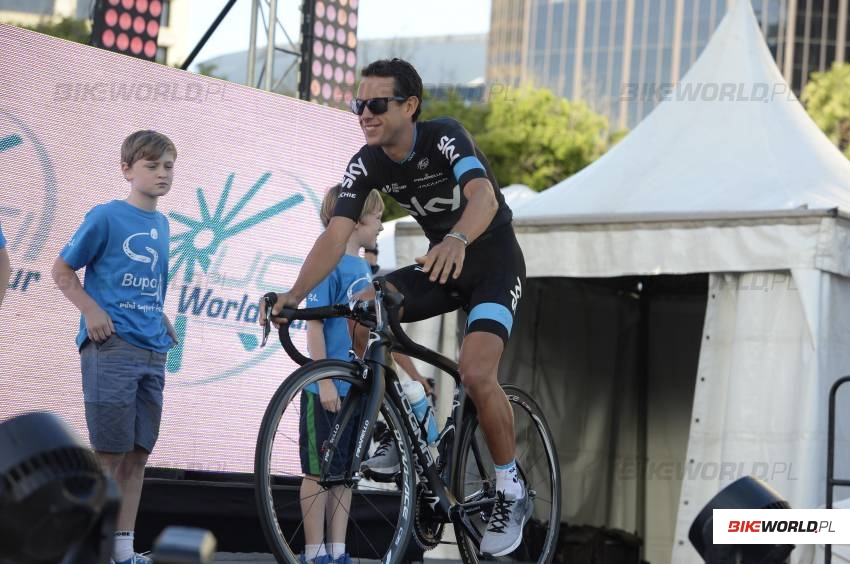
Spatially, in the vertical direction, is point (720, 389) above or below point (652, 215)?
below

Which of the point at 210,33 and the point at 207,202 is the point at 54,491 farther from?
the point at 210,33

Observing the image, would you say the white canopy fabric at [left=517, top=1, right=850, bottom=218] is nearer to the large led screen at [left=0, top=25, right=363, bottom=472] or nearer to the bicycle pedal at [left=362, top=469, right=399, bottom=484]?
the large led screen at [left=0, top=25, right=363, bottom=472]

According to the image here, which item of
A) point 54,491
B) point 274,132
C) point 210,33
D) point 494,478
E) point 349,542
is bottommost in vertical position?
point 349,542

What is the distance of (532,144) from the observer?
38.8 meters

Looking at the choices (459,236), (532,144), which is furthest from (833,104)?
(459,236)

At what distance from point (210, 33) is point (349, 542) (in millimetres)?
4625

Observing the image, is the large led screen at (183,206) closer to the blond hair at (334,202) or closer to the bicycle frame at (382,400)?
the blond hair at (334,202)

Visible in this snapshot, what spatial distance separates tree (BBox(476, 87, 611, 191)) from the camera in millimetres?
38344

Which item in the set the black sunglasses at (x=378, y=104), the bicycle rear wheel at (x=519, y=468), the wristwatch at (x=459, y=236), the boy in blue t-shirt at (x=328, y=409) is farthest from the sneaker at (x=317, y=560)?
the black sunglasses at (x=378, y=104)

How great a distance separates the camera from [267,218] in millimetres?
7148

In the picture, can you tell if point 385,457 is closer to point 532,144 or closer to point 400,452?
point 400,452

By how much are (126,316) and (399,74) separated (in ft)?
5.14

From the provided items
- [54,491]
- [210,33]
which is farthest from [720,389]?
[54,491]

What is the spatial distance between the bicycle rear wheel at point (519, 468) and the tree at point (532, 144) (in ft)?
105
